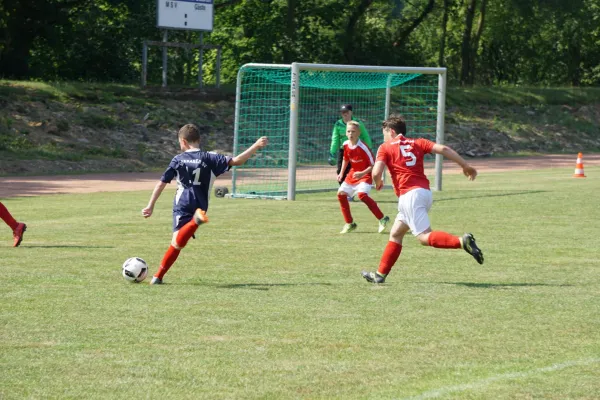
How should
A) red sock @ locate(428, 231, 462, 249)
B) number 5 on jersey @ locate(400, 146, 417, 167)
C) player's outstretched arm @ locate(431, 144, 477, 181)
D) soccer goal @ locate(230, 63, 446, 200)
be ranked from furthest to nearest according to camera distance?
1. soccer goal @ locate(230, 63, 446, 200)
2. number 5 on jersey @ locate(400, 146, 417, 167)
3. red sock @ locate(428, 231, 462, 249)
4. player's outstretched arm @ locate(431, 144, 477, 181)

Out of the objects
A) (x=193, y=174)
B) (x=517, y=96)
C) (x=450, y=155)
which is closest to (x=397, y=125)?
(x=450, y=155)

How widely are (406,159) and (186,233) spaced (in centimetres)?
222

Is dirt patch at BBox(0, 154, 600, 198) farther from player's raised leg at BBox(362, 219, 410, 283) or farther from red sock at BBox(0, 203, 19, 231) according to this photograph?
player's raised leg at BBox(362, 219, 410, 283)

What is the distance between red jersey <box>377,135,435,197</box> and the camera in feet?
32.9

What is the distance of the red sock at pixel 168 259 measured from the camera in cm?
993

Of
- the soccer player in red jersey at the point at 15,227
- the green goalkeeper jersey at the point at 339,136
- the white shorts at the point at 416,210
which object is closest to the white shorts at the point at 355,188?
the green goalkeeper jersey at the point at 339,136

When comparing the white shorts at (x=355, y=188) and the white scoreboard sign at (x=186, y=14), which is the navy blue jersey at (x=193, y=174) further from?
the white scoreboard sign at (x=186, y=14)

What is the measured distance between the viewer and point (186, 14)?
3438 centimetres

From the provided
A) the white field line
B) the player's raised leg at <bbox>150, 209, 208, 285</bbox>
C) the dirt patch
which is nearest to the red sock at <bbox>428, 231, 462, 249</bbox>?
the player's raised leg at <bbox>150, 209, 208, 285</bbox>

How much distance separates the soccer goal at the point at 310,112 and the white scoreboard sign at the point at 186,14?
4.10 m

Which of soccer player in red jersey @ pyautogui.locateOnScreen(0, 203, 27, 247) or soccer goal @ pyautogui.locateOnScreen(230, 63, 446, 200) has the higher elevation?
soccer goal @ pyautogui.locateOnScreen(230, 63, 446, 200)

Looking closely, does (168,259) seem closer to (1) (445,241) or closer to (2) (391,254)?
(2) (391,254)

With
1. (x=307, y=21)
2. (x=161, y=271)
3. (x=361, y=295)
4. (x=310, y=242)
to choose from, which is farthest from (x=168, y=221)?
(x=307, y=21)

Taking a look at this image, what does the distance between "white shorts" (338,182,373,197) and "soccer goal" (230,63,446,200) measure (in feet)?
15.7
